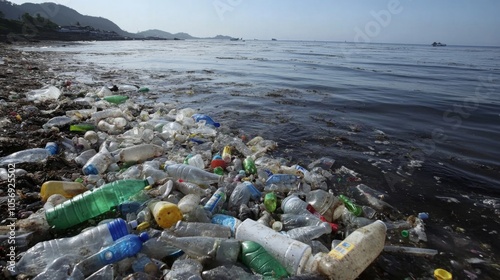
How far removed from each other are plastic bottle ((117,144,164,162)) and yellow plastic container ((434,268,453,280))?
307 centimetres

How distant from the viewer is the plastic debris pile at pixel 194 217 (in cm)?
170

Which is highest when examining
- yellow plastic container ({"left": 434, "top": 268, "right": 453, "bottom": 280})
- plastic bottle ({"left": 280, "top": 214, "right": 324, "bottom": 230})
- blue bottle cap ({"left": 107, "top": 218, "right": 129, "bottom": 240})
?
blue bottle cap ({"left": 107, "top": 218, "right": 129, "bottom": 240})

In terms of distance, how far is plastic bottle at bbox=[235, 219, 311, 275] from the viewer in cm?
177

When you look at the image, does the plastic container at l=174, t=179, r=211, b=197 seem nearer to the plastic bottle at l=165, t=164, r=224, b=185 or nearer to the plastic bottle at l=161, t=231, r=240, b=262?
the plastic bottle at l=165, t=164, r=224, b=185

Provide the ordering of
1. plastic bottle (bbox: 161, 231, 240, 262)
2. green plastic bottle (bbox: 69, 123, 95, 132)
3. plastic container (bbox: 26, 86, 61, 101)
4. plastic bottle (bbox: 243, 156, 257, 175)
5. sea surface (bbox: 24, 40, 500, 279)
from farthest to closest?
plastic container (bbox: 26, 86, 61, 101) → green plastic bottle (bbox: 69, 123, 95, 132) → plastic bottle (bbox: 243, 156, 257, 175) → sea surface (bbox: 24, 40, 500, 279) → plastic bottle (bbox: 161, 231, 240, 262)

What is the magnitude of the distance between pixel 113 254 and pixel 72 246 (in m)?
0.43

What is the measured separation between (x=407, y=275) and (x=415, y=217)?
87 cm

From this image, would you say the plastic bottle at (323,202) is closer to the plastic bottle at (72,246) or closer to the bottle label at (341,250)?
the bottle label at (341,250)

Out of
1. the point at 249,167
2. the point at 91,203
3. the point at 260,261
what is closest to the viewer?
the point at 260,261

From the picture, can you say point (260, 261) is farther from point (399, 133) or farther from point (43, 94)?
point (43, 94)

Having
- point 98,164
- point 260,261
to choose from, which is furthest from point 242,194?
point 98,164

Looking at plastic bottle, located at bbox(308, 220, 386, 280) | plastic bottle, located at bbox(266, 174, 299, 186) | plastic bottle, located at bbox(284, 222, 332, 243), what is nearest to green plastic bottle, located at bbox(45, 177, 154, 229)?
plastic bottle, located at bbox(266, 174, 299, 186)

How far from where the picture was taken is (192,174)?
3.01 m

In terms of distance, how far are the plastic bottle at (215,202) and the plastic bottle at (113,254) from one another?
27.6 inches
